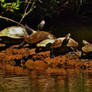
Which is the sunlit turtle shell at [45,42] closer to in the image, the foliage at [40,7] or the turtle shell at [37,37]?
the turtle shell at [37,37]

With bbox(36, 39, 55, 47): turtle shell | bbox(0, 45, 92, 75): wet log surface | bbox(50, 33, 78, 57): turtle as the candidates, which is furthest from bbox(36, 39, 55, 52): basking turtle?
bbox(50, 33, 78, 57): turtle

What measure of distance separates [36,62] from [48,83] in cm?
213

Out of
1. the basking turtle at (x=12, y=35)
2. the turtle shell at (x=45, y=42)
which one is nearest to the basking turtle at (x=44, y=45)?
the turtle shell at (x=45, y=42)

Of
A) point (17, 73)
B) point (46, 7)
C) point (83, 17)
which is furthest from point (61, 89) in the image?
point (83, 17)

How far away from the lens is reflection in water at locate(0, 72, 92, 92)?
3934 mm

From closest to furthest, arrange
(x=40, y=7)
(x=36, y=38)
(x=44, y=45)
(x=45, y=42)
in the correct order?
1. (x=44, y=45)
2. (x=45, y=42)
3. (x=36, y=38)
4. (x=40, y=7)

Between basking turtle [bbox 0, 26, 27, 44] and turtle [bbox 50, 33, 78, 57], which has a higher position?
basking turtle [bbox 0, 26, 27, 44]

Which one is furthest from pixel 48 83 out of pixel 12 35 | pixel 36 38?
pixel 12 35

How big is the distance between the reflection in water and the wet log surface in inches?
16.4

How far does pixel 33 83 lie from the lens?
4359mm

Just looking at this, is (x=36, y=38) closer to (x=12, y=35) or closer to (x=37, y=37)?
(x=37, y=37)

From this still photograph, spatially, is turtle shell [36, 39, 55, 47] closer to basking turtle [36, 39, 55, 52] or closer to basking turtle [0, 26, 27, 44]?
basking turtle [36, 39, 55, 52]

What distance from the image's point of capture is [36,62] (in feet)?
21.1

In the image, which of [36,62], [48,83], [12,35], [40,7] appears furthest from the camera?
[40,7]
